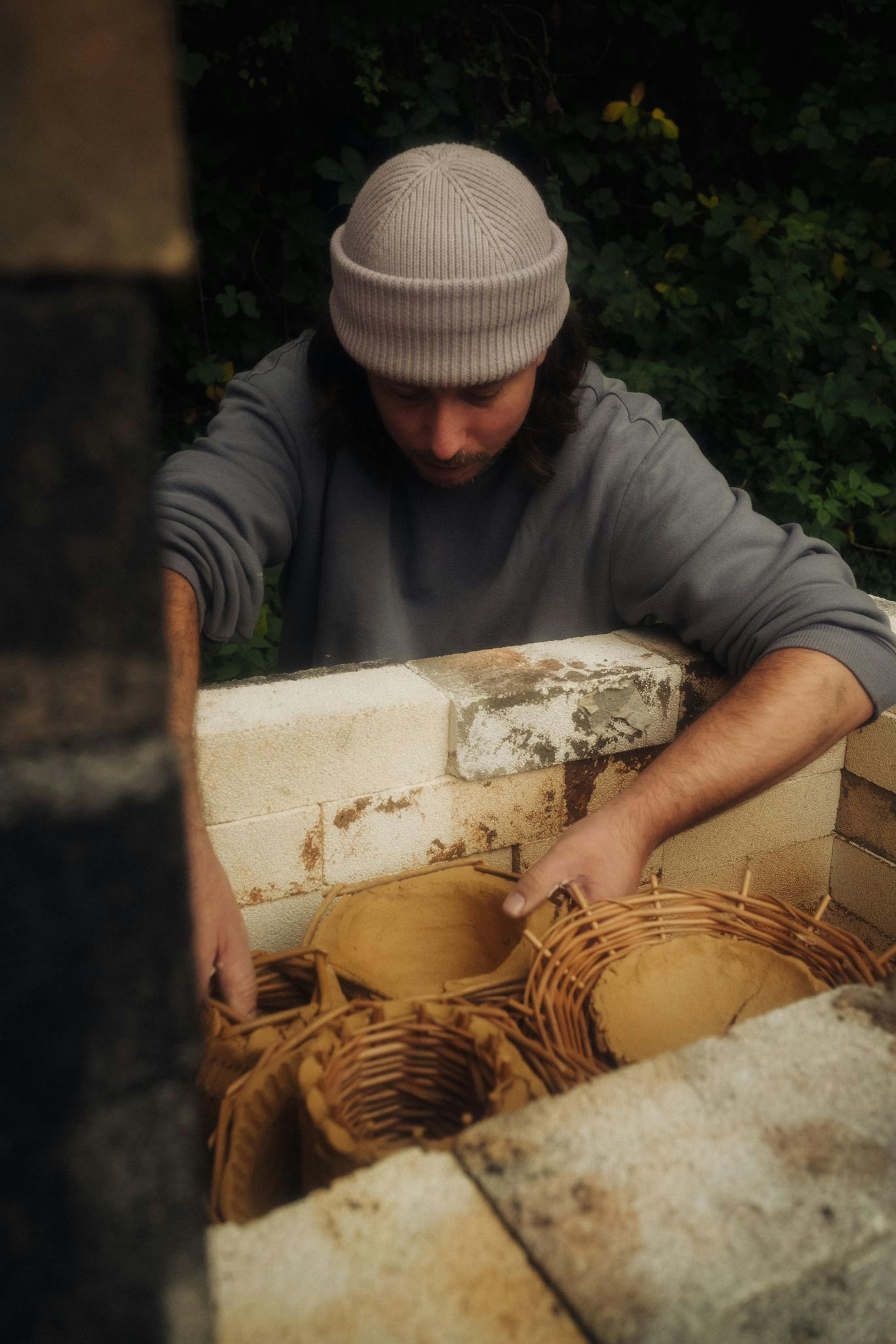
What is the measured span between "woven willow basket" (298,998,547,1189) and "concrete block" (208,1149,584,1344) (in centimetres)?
33

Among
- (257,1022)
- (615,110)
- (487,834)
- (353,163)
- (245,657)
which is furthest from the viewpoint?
(615,110)

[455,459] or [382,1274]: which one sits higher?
[382,1274]

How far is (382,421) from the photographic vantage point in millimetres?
2510

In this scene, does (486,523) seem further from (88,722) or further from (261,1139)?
(88,722)

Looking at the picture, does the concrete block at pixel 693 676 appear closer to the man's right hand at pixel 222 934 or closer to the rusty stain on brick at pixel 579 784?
the rusty stain on brick at pixel 579 784

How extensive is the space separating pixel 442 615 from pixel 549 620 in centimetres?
28

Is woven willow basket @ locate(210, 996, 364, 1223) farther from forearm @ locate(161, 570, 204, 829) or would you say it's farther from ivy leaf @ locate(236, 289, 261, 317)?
ivy leaf @ locate(236, 289, 261, 317)

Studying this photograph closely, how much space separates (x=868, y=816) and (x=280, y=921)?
1.47 metres

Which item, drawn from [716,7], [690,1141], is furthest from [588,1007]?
[716,7]

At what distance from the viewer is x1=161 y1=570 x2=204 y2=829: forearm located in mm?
1749

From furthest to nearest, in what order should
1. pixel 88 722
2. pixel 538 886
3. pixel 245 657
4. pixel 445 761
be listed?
pixel 245 657 → pixel 445 761 → pixel 538 886 → pixel 88 722

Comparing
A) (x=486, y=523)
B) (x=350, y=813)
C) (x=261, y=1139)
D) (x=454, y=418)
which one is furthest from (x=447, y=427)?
(x=261, y=1139)

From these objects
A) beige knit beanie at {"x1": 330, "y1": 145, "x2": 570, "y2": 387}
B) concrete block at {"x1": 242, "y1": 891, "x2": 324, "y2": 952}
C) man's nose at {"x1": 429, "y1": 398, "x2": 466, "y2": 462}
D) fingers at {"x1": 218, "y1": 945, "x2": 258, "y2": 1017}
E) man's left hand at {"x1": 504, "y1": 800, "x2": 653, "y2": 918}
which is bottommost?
concrete block at {"x1": 242, "y1": 891, "x2": 324, "y2": 952}

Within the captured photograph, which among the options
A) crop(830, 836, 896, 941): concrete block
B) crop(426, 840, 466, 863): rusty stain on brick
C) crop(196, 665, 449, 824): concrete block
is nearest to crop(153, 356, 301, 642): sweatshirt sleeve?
crop(196, 665, 449, 824): concrete block
